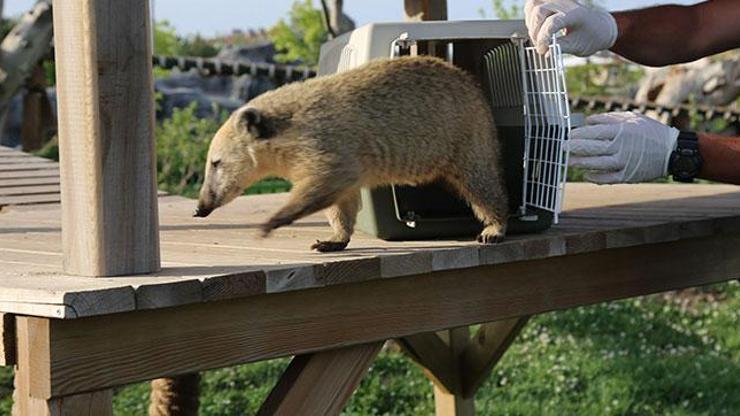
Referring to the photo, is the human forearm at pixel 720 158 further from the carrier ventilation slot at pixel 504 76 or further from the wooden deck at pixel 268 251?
the carrier ventilation slot at pixel 504 76

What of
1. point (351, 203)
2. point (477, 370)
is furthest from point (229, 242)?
point (477, 370)

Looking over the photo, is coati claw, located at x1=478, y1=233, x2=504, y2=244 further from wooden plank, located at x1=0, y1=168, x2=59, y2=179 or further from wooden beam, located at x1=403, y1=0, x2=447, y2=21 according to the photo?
wooden plank, located at x1=0, y1=168, x2=59, y2=179

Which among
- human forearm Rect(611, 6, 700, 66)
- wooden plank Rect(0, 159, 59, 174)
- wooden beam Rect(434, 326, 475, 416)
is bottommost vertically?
wooden beam Rect(434, 326, 475, 416)

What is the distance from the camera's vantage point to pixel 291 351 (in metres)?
2.61

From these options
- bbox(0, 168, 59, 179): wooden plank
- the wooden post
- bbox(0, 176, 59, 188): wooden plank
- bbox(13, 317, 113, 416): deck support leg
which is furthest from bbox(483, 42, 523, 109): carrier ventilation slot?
bbox(0, 168, 59, 179): wooden plank

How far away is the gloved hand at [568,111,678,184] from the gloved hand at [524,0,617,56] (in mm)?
216

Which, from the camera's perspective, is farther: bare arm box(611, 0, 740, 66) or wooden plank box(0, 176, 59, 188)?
wooden plank box(0, 176, 59, 188)

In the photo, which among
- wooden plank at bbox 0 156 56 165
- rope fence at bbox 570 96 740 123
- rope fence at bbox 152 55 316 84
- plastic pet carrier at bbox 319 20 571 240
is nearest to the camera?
plastic pet carrier at bbox 319 20 571 240

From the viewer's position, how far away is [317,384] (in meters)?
2.71

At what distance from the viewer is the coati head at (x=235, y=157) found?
289cm

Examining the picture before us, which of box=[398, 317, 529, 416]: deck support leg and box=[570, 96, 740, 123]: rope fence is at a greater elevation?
box=[570, 96, 740, 123]: rope fence

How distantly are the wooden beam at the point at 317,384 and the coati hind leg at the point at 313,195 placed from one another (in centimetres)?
32

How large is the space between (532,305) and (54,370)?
1.38 meters

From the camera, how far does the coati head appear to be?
289 cm
